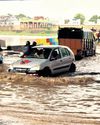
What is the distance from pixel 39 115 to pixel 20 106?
56.5 inches

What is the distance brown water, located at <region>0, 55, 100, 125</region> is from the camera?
34.5 feet

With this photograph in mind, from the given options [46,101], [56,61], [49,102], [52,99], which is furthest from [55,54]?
[49,102]

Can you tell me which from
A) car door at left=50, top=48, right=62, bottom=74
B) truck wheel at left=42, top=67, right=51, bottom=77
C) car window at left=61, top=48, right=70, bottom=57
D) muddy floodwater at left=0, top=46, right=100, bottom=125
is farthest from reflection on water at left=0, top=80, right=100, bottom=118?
car window at left=61, top=48, right=70, bottom=57

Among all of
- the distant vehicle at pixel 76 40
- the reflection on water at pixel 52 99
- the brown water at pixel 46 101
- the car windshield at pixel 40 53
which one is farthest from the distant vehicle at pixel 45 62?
the distant vehicle at pixel 76 40

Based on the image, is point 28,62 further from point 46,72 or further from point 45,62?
point 46,72

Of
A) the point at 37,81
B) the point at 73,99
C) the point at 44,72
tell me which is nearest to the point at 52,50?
the point at 44,72

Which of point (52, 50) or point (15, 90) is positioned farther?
point (52, 50)

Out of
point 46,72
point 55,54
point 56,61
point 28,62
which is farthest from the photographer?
point 55,54

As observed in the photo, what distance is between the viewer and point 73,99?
1349 centimetres

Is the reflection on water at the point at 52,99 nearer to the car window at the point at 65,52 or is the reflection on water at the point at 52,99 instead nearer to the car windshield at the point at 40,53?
the car windshield at the point at 40,53

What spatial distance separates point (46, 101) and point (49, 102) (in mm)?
199

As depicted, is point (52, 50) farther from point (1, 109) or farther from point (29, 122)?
point (29, 122)

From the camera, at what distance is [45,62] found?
19.2 m

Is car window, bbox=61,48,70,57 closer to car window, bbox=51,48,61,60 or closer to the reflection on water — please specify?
car window, bbox=51,48,61,60
